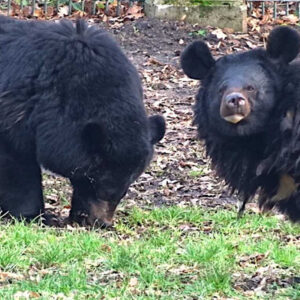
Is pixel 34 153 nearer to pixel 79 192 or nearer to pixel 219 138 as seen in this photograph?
pixel 79 192

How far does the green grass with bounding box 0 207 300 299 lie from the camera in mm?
6414

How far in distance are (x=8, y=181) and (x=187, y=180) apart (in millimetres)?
2606

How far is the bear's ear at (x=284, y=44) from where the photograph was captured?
7113mm

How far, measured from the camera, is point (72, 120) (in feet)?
28.8

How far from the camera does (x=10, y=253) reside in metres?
7.09

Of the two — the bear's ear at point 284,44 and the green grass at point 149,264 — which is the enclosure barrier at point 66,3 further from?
the bear's ear at point 284,44

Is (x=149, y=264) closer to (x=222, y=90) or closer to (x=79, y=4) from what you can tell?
(x=222, y=90)

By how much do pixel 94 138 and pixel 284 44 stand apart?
2.29 meters

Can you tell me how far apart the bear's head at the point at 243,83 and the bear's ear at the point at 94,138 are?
→ 152 cm

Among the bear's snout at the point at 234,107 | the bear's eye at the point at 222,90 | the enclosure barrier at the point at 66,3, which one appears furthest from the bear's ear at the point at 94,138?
the enclosure barrier at the point at 66,3

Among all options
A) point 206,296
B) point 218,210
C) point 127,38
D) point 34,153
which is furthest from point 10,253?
point 127,38

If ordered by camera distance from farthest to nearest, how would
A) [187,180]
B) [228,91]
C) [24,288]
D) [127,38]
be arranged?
[127,38]
[187,180]
[228,91]
[24,288]

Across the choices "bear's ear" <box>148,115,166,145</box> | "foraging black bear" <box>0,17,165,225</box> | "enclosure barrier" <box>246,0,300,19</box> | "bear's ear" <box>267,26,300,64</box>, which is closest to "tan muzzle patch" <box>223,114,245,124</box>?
"bear's ear" <box>267,26,300,64</box>

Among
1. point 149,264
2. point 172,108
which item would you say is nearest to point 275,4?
point 172,108
